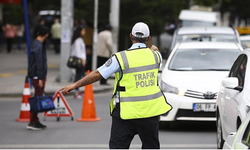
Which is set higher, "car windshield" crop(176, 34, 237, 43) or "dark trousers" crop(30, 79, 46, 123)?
"car windshield" crop(176, 34, 237, 43)

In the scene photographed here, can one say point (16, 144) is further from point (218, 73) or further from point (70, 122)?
point (218, 73)

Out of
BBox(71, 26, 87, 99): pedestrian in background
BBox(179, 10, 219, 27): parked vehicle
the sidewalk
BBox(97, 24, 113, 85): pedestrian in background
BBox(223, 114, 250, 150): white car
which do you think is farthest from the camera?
BBox(179, 10, 219, 27): parked vehicle

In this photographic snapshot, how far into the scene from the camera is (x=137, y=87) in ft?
19.2

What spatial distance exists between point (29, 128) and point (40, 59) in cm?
121

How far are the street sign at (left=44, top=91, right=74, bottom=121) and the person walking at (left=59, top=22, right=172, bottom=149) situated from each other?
5809mm

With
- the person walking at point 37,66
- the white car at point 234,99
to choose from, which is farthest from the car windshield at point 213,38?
the white car at point 234,99

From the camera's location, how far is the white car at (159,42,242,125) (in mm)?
10258

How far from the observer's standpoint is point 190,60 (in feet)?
38.3

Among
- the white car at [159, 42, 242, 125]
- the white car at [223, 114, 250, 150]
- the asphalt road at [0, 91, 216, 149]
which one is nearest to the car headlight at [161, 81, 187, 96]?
the white car at [159, 42, 242, 125]

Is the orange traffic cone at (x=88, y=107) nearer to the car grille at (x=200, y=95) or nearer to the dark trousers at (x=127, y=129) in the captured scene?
the car grille at (x=200, y=95)

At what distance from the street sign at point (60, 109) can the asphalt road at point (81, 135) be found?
15cm

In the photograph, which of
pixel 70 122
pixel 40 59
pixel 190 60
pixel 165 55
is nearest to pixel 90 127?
pixel 70 122

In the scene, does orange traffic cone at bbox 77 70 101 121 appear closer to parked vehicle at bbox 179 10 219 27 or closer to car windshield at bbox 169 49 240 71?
car windshield at bbox 169 49 240 71

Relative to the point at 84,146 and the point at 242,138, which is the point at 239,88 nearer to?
the point at 84,146
